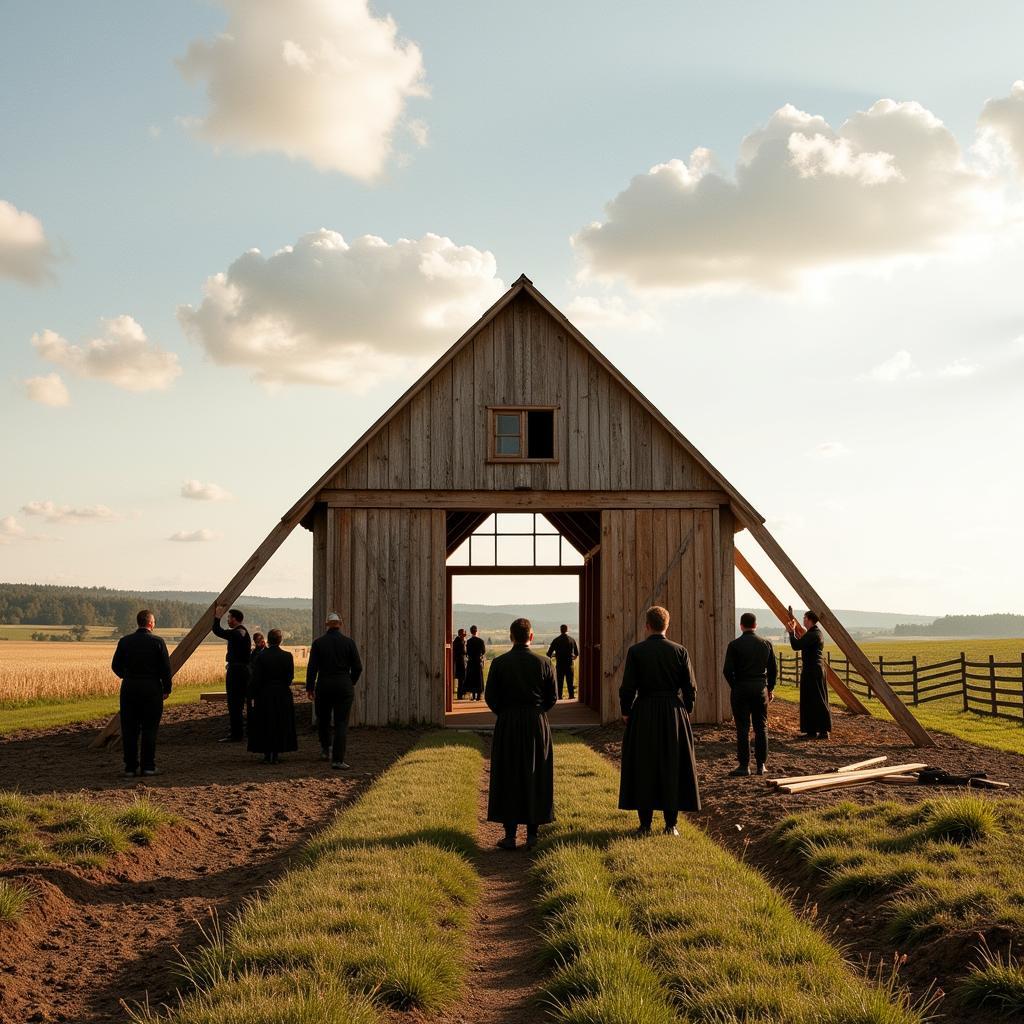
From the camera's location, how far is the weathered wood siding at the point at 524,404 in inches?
716

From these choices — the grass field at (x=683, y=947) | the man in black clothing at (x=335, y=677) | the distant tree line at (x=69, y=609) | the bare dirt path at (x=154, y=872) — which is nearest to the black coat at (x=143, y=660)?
the bare dirt path at (x=154, y=872)

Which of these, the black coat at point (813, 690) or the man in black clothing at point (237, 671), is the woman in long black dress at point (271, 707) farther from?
the black coat at point (813, 690)

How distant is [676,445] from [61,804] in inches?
477

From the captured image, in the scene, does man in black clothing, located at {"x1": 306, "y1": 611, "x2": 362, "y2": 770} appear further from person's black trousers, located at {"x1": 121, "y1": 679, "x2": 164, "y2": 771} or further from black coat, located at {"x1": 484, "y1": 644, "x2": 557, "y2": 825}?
black coat, located at {"x1": 484, "y1": 644, "x2": 557, "y2": 825}

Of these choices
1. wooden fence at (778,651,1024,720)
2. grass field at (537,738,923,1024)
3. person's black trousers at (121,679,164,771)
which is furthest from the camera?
wooden fence at (778,651,1024,720)

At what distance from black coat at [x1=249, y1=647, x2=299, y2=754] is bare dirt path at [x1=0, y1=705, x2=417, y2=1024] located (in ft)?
0.99

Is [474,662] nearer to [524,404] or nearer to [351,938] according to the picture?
[524,404]

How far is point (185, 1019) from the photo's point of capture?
447 cm

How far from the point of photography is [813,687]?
16.8 metres

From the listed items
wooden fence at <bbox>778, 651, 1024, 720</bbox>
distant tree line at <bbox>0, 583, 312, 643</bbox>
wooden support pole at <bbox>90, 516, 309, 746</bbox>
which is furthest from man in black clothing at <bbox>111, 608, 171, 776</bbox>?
distant tree line at <bbox>0, 583, 312, 643</bbox>

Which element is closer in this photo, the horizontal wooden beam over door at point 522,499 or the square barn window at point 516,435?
the horizontal wooden beam over door at point 522,499

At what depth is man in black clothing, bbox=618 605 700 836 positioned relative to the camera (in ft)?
28.8

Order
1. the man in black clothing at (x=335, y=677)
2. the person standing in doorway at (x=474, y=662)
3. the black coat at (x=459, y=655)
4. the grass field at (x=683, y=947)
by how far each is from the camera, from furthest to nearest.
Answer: the black coat at (x=459, y=655) → the person standing in doorway at (x=474, y=662) → the man in black clothing at (x=335, y=677) → the grass field at (x=683, y=947)

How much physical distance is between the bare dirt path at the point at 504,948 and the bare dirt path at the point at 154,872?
5.05ft
